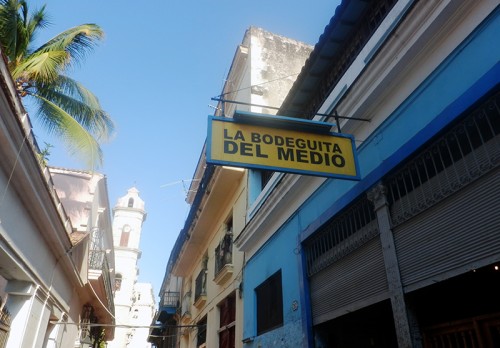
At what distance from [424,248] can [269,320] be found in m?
4.60

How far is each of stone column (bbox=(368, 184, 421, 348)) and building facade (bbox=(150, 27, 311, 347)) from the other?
18.8 feet

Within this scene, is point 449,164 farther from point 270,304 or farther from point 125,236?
point 125,236

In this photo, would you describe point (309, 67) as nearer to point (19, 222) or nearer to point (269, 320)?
point (269, 320)

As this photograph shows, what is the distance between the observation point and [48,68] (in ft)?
27.3

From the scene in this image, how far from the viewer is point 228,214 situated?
506 inches

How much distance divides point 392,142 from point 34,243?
21.1ft

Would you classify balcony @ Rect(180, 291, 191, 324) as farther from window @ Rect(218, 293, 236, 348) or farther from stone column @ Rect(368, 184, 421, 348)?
stone column @ Rect(368, 184, 421, 348)

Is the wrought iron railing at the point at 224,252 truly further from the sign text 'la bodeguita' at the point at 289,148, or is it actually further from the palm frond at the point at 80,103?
the sign text 'la bodeguita' at the point at 289,148

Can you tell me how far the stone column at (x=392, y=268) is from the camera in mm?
4254

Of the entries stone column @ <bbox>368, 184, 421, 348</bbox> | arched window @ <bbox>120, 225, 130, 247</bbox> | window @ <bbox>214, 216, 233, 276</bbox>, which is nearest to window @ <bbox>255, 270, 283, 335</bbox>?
window @ <bbox>214, 216, 233, 276</bbox>

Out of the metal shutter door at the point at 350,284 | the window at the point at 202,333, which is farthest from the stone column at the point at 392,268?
the window at the point at 202,333

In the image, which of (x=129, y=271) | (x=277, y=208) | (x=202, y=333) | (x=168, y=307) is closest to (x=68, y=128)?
(x=277, y=208)

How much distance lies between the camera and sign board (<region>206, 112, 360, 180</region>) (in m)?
4.64

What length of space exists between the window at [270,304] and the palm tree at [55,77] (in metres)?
4.51
